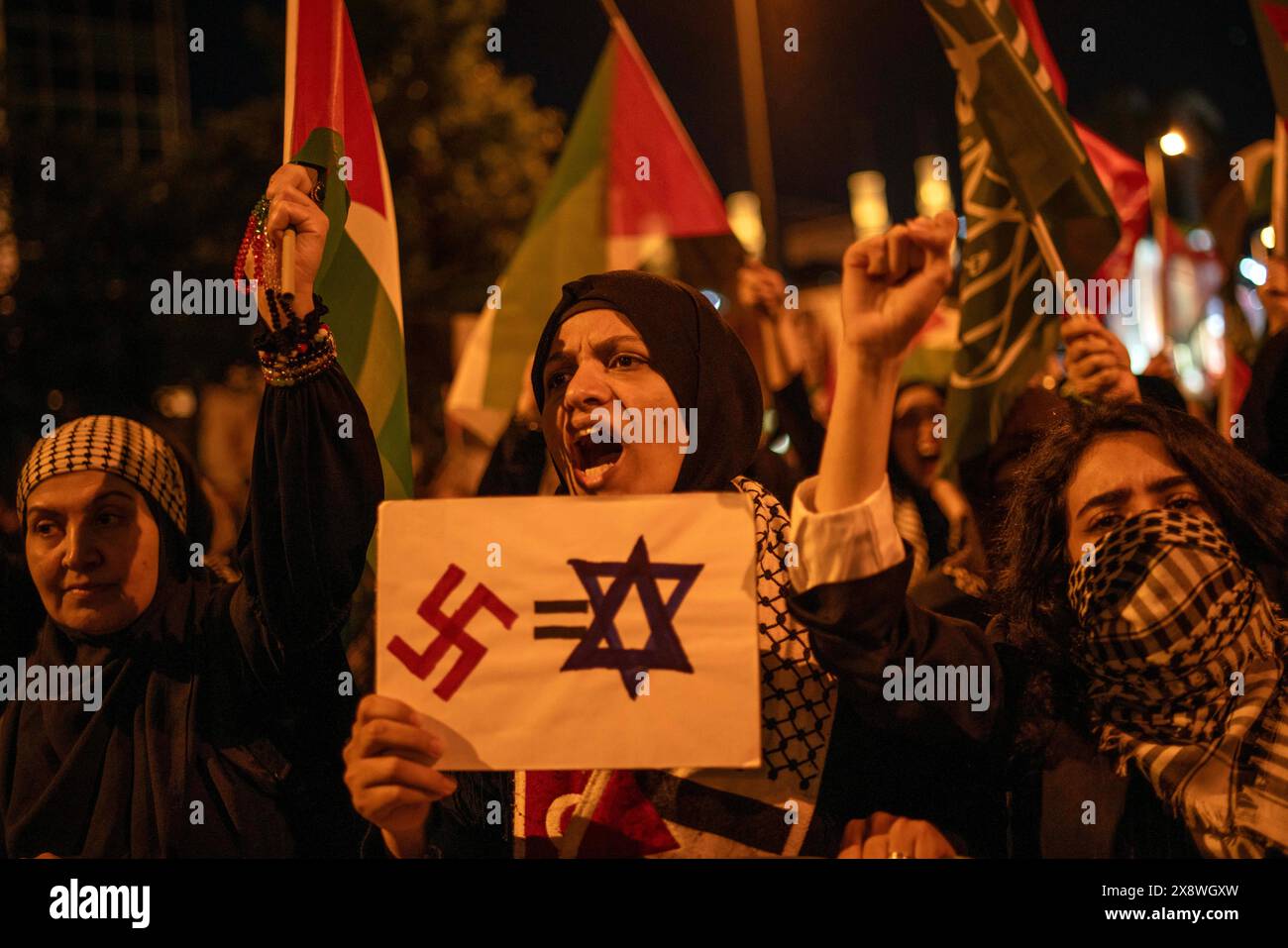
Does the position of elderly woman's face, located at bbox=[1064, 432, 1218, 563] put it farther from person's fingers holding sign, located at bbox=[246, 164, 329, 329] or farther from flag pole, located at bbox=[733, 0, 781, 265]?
person's fingers holding sign, located at bbox=[246, 164, 329, 329]

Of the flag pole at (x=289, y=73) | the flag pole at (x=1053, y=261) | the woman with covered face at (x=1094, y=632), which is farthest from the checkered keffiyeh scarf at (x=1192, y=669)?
the flag pole at (x=289, y=73)

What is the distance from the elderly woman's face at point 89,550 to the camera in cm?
337

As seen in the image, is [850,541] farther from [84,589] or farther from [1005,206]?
[84,589]

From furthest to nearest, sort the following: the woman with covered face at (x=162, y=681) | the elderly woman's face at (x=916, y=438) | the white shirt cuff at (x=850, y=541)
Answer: the elderly woman's face at (x=916, y=438) < the woman with covered face at (x=162, y=681) < the white shirt cuff at (x=850, y=541)

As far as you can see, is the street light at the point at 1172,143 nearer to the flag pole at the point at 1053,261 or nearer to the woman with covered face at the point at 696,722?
the flag pole at the point at 1053,261

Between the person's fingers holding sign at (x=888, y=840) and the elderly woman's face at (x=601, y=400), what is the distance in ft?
3.04

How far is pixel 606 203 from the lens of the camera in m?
4.19

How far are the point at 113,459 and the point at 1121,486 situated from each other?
244cm

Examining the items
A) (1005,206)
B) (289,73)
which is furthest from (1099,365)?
(289,73)

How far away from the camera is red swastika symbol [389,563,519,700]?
3.21 m

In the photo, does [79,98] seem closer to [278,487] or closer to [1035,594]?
[278,487]

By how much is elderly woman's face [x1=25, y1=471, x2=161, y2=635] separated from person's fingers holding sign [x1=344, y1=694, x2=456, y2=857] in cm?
70

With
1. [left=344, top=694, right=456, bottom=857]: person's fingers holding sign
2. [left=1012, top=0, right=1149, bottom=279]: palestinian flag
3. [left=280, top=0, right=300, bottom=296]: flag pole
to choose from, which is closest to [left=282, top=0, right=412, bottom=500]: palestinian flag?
[left=280, top=0, right=300, bottom=296]: flag pole

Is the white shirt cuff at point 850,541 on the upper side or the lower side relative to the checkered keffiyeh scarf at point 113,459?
lower
